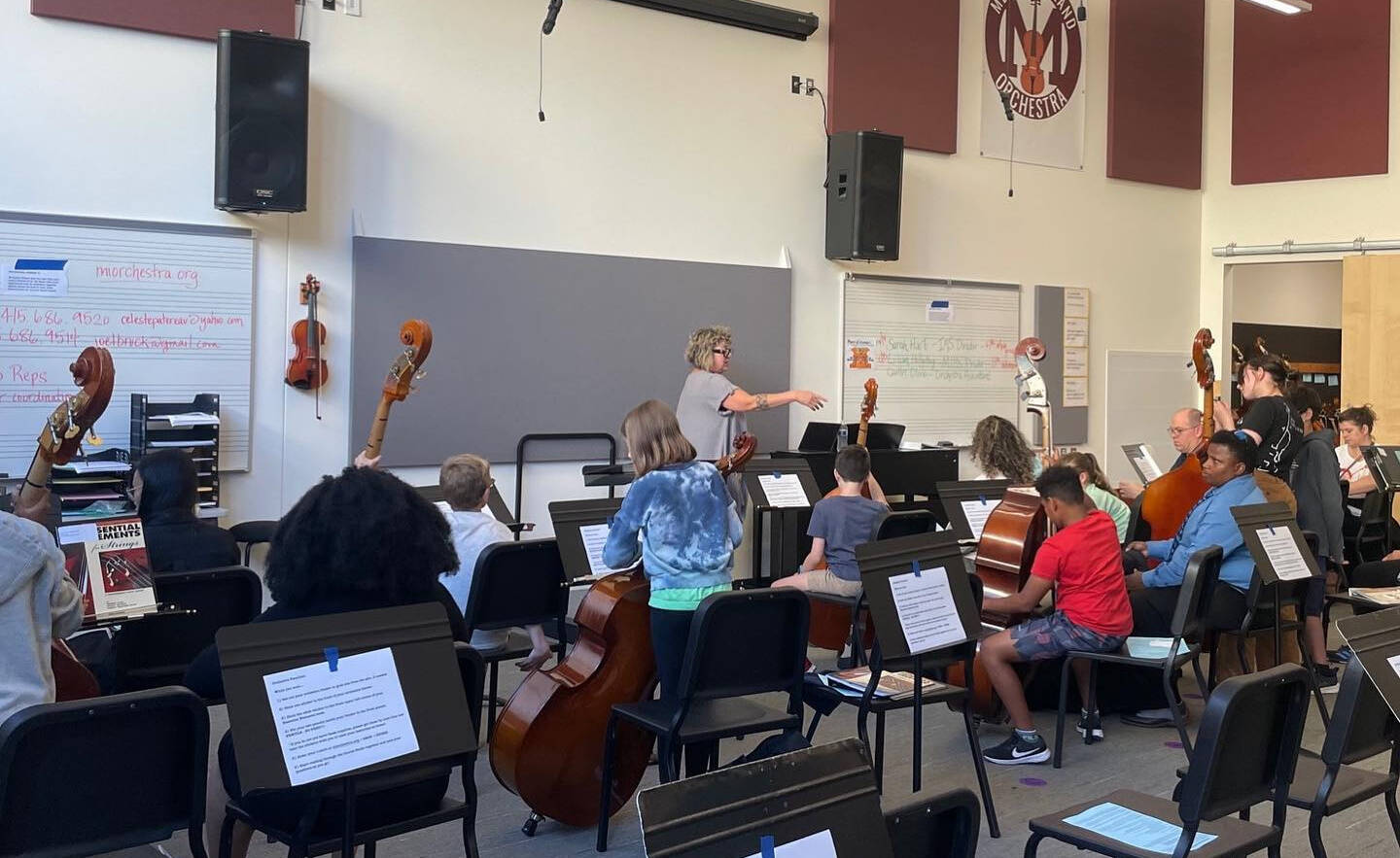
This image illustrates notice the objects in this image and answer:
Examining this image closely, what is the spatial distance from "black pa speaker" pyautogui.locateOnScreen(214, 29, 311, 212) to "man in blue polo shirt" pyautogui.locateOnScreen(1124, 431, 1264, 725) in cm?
397

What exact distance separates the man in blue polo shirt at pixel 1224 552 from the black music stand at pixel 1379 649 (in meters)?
1.90

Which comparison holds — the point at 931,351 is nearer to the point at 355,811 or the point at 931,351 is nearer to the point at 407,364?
the point at 407,364

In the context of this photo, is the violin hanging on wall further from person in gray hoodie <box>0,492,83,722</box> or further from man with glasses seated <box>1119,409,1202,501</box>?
man with glasses seated <box>1119,409,1202,501</box>

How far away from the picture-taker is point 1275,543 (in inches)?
175

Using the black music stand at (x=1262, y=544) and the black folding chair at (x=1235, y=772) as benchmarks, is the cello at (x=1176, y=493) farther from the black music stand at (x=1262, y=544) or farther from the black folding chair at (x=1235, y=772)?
the black folding chair at (x=1235, y=772)

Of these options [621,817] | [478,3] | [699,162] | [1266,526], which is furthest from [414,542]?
[699,162]

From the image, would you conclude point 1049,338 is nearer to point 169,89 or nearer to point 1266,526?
point 1266,526

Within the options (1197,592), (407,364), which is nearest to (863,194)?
(407,364)

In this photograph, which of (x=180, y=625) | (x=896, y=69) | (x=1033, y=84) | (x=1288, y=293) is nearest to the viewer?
(x=180, y=625)

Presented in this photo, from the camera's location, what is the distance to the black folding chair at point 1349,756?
8.48 feet

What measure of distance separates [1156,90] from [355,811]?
29.0 ft

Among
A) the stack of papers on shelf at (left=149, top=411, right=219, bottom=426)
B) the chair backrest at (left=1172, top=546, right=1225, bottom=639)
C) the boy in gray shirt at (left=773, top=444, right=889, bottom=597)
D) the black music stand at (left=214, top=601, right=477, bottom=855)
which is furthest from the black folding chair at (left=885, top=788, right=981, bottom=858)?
the stack of papers on shelf at (left=149, top=411, right=219, bottom=426)

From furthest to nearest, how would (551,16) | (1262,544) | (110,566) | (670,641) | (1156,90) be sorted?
(1156,90) → (551,16) → (1262,544) → (670,641) → (110,566)

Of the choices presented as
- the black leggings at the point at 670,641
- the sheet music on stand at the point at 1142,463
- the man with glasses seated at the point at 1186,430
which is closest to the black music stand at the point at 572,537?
the black leggings at the point at 670,641
